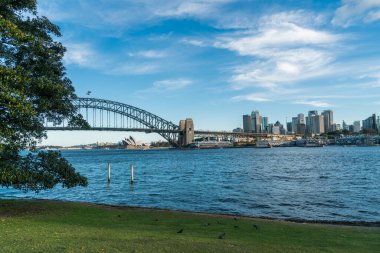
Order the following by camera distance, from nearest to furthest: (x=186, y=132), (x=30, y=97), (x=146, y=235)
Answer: (x=146, y=235), (x=30, y=97), (x=186, y=132)

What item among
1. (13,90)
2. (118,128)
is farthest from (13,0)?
(118,128)

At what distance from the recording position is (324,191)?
28031 millimetres

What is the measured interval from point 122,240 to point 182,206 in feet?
44.4

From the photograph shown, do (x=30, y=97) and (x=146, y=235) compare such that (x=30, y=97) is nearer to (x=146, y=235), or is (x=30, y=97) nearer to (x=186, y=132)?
(x=146, y=235)

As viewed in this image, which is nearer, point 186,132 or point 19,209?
point 19,209

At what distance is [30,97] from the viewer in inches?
518

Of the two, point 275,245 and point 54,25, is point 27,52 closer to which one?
point 54,25

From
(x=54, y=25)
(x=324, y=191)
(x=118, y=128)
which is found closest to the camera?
(x=54, y=25)

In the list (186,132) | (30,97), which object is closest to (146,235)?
(30,97)

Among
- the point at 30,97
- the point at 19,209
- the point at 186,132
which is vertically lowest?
the point at 19,209

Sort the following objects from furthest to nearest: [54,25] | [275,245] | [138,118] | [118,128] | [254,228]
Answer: [138,118], [118,128], [54,25], [254,228], [275,245]

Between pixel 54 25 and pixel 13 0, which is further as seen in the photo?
pixel 54 25

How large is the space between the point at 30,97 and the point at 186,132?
156m

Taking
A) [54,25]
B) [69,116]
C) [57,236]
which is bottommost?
[57,236]
